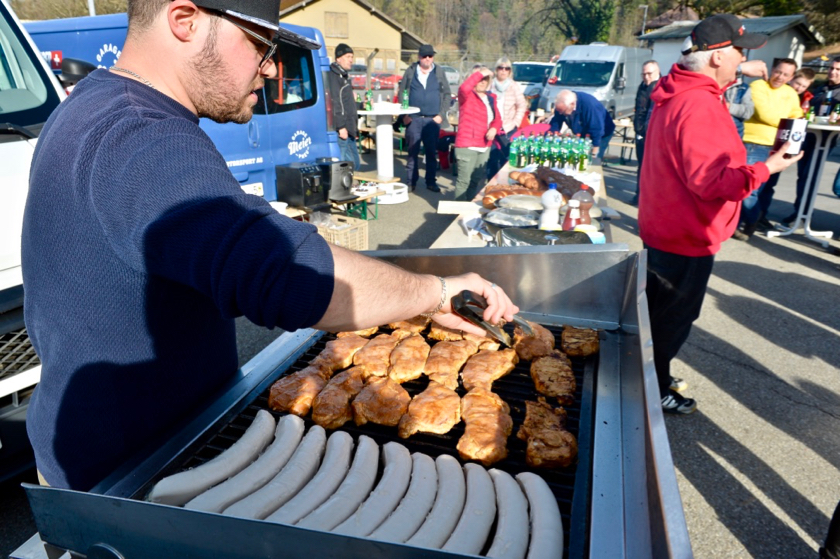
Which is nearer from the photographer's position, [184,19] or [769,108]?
[184,19]

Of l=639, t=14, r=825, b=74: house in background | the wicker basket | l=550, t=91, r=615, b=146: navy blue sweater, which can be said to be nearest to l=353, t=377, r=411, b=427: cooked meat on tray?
the wicker basket

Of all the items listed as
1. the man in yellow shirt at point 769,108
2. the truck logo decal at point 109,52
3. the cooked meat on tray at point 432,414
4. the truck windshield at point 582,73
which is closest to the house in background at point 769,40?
the truck windshield at point 582,73

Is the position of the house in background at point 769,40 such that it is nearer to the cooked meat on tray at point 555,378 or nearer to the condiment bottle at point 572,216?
the condiment bottle at point 572,216

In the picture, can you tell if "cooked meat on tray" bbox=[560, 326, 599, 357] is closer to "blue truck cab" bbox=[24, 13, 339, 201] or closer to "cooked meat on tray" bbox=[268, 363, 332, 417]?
"cooked meat on tray" bbox=[268, 363, 332, 417]

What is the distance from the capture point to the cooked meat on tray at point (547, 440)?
1.76 m

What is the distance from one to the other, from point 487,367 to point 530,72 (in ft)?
72.6

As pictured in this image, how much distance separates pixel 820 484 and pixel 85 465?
3.98 m

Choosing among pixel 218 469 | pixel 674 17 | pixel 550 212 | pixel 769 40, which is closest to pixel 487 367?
pixel 218 469

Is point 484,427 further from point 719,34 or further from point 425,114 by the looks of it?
point 425,114

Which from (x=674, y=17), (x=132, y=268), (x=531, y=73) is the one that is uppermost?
(x=674, y=17)

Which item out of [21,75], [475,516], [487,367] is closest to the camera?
[475,516]

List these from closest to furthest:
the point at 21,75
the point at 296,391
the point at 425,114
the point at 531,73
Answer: the point at 296,391
the point at 21,75
the point at 425,114
the point at 531,73

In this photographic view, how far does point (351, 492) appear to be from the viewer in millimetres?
1537

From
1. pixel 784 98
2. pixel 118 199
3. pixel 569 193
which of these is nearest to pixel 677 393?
pixel 569 193
